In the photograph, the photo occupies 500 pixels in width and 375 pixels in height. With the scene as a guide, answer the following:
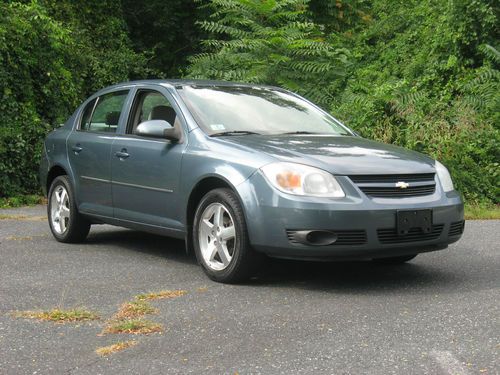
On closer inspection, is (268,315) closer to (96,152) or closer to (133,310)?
(133,310)

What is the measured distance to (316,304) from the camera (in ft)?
17.9

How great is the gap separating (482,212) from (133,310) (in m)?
6.85

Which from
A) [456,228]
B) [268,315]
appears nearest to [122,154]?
[268,315]

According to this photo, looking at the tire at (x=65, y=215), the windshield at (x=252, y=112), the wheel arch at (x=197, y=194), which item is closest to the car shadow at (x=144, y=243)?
the tire at (x=65, y=215)

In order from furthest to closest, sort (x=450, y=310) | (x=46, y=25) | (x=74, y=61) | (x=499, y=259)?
(x=74, y=61) → (x=46, y=25) → (x=499, y=259) → (x=450, y=310)

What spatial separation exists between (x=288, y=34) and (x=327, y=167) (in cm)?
1034

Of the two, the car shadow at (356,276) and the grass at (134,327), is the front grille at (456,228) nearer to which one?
the car shadow at (356,276)

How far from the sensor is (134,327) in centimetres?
482

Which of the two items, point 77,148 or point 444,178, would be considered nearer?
point 444,178

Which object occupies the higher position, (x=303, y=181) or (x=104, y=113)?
(x=104, y=113)

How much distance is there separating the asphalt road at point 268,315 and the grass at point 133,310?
0.09m

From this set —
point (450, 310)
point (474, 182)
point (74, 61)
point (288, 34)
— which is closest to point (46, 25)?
point (74, 61)

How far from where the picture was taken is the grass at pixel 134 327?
187 inches

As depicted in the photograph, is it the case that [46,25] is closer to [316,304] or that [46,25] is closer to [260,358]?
[316,304]
